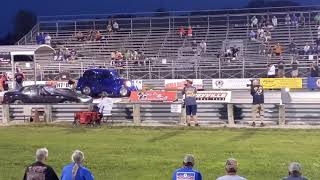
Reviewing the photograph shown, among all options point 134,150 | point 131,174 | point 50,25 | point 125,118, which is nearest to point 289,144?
point 134,150

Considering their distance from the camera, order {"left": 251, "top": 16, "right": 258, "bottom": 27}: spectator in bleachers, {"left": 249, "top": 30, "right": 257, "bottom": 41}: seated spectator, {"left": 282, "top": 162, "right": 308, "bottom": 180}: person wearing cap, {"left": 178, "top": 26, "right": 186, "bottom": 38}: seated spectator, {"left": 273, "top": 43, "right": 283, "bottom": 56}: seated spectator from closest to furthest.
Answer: {"left": 282, "top": 162, "right": 308, "bottom": 180}: person wearing cap → {"left": 273, "top": 43, "right": 283, "bottom": 56}: seated spectator → {"left": 249, "top": 30, "right": 257, "bottom": 41}: seated spectator → {"left": 251, "top": 16, "right": 258, "bottom": 27}: spectator in bleachers → {"left": 178, "top": 26, "right": 186, "bottom": 38}: seated spectator

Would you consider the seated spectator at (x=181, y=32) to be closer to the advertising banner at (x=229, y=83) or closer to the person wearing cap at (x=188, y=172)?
the advertising banner at (x=229, y=83)

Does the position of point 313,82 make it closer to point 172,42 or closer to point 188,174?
point 172,42

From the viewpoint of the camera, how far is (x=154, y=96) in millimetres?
28375

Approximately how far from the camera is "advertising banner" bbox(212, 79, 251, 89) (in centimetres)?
4381

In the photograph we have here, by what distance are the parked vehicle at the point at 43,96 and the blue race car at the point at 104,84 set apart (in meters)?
5.92

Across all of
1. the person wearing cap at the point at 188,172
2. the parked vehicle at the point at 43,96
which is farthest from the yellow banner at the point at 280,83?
the person wearing cap at the point at 188,172

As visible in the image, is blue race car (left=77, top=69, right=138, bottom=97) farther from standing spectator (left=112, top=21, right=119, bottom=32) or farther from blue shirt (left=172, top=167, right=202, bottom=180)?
blue shirt (left=172, top=167, right=202, bottom=180)

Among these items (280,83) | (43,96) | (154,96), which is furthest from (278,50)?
(154,96)

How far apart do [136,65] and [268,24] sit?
1358cm

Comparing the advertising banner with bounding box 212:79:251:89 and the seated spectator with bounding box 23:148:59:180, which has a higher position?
the advertising banner with bounding box 212:79:251:89

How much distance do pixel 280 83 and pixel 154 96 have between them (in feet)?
51.6

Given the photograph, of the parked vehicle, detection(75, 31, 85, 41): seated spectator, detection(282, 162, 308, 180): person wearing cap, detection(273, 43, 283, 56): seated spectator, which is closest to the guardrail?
the parked vehicle

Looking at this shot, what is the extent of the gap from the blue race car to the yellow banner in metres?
8.33
